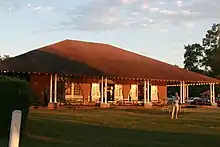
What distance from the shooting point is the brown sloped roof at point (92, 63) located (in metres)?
36.6

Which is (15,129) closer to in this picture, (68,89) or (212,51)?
(68,89)

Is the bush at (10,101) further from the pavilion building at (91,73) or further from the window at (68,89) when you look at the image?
the window at (68,89)

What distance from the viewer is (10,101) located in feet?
42.8

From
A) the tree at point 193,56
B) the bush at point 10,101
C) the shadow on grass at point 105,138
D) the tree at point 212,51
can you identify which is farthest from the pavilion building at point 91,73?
the tree at point 193,56

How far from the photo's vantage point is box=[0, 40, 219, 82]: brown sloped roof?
36.6m

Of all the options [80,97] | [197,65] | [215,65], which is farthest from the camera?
[197,65]

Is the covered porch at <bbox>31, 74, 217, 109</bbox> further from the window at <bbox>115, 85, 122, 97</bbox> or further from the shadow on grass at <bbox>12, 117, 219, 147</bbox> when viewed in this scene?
the shadow on grass at <bbox>12, 117, 219, 147</bbox>

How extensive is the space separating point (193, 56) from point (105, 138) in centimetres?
8080

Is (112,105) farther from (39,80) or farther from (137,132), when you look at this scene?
(137,132)

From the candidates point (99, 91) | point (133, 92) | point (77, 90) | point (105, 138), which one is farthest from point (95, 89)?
point (105, 138)

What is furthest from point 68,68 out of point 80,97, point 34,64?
point 80,97

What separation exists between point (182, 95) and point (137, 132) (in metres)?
31.2

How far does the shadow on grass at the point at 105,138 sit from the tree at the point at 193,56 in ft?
248

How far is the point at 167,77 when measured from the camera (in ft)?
136
